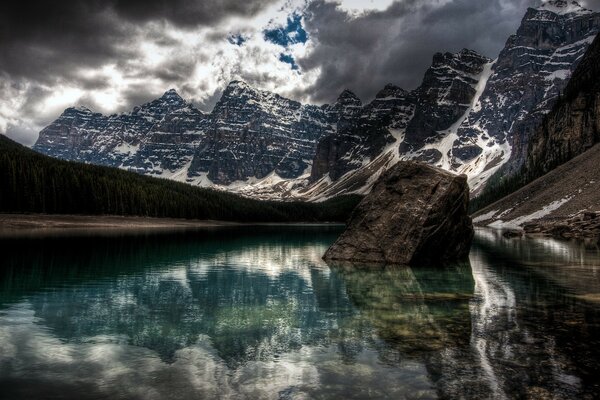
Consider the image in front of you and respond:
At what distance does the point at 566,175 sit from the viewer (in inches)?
4771

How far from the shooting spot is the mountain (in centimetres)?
8956

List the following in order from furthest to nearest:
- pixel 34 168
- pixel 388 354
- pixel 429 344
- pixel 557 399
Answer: pixel 34 168, pixel 429 344, pixel 388 354, pixel 557 399

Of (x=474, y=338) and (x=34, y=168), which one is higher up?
Answer: (x=34, y=168)

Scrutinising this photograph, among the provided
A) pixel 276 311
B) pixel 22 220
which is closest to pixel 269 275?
pixel 276 311

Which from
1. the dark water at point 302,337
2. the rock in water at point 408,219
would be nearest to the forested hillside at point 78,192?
the dark water at point 302,337

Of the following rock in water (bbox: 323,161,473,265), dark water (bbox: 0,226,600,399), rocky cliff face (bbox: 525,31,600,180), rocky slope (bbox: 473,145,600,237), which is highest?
rocky cliff face (bbox: 525,31,600,180)

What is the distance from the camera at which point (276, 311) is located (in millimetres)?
19062

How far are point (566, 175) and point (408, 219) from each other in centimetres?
10464

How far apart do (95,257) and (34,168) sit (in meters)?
81.0

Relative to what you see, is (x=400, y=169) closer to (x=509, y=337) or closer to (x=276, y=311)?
(x=276, y=311)

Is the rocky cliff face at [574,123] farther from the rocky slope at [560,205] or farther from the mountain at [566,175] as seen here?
the rocky slope at [560,205]

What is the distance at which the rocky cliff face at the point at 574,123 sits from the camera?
495 feet

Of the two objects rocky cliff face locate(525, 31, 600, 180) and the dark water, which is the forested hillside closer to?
the dark water

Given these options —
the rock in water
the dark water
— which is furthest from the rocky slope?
the dark water
